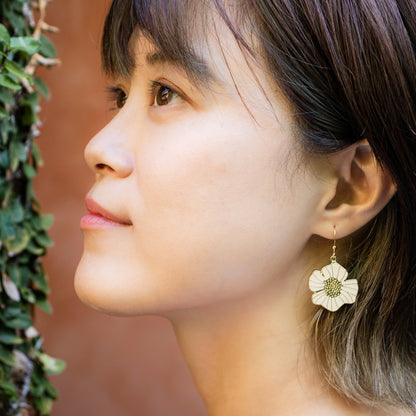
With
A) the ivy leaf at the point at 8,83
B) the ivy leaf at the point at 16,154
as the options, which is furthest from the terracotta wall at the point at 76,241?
the ivy leaf at the point at 8,83

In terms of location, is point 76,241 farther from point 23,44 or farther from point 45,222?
point 23,44

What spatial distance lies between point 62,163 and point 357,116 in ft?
3.85

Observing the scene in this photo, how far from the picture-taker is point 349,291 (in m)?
1.13

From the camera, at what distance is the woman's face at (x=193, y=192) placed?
1017 mm

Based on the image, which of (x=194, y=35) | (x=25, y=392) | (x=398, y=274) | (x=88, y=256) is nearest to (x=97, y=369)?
(x=25, y=392)

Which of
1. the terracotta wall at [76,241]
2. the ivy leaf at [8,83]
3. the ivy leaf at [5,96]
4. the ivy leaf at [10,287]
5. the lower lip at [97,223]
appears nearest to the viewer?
the ivy leaf at [8,83]

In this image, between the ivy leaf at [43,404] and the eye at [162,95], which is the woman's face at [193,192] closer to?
the eye at [162,95]

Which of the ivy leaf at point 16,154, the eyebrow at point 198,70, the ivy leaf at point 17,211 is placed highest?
the eyebrow at point 198,70

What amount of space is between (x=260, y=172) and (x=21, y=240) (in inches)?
22.0

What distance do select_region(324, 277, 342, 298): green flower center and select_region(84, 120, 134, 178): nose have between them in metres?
0.41

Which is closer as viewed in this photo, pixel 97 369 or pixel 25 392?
pixel 25 392

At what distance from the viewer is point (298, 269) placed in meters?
1.16

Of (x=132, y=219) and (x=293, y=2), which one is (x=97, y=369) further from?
(x=293, y=2)

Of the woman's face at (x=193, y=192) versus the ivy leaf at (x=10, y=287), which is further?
the ivy leaf at (x=10, y=287)
